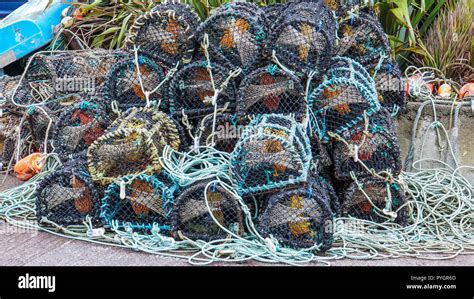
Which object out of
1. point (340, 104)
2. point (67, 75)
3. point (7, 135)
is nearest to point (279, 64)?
point (340, 104)

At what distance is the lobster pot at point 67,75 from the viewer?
486cm

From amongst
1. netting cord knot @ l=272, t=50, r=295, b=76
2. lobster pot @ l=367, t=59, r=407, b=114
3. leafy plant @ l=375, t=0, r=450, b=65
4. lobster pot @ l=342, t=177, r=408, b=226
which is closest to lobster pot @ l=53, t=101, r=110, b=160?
netting cord knot @ l=272, t=50, r=295, b=76

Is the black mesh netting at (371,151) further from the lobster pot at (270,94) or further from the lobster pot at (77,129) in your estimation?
the lobster pot at (77,129)

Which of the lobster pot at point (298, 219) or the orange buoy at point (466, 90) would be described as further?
the orange buoy at point (466, 90)

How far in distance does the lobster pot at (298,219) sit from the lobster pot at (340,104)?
0.59 m

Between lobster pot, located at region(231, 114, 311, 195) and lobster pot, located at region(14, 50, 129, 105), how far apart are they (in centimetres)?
164

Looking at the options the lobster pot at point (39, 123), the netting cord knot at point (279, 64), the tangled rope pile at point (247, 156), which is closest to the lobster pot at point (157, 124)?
the tangled rope pile at point (247, 156)

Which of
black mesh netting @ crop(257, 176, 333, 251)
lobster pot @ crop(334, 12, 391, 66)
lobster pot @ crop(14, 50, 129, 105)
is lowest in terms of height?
black mesh netting @ crop(257, 176, 333, 251)

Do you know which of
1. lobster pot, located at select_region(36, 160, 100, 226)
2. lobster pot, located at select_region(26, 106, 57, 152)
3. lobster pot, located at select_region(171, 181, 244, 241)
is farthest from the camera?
lobster pot, located at select_region(26, 106, 57, 152)

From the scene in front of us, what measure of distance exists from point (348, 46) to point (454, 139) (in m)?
1.02

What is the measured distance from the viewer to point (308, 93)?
3969mm

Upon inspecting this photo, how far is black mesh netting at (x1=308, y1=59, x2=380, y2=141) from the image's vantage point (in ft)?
12.7

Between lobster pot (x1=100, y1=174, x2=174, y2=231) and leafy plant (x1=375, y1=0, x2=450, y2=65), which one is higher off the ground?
leafy plant (x1=375, y1=0, x2=450, y2=65)

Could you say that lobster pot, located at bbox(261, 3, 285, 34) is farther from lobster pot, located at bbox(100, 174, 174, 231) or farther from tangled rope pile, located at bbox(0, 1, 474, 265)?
lobster pot, located at bbox(100, 174, 174, 231)
